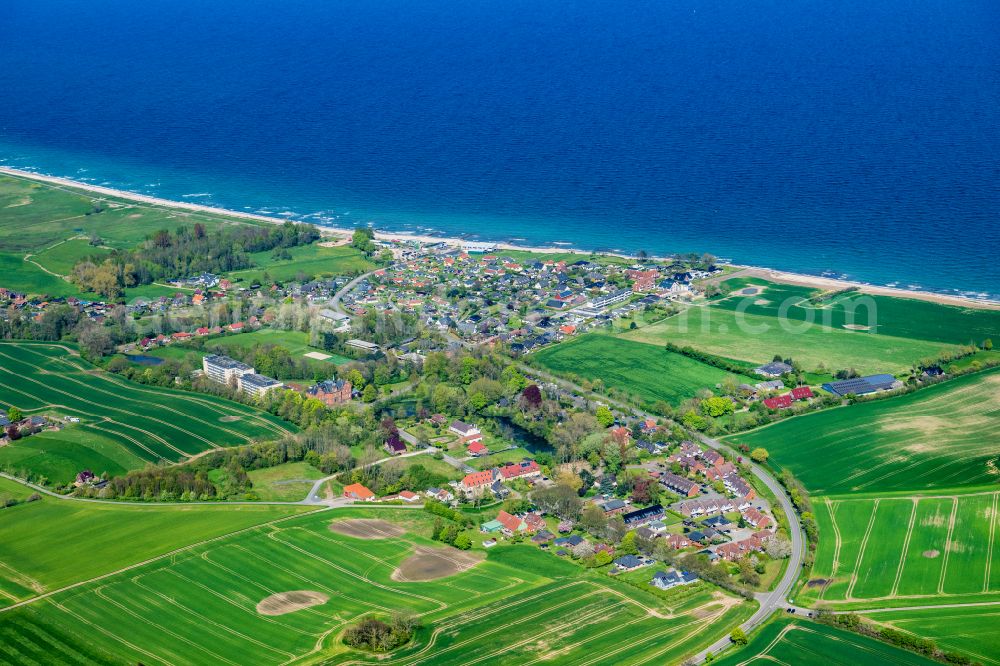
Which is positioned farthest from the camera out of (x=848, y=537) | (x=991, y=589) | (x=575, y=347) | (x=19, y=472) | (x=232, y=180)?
(x=232, y=180)

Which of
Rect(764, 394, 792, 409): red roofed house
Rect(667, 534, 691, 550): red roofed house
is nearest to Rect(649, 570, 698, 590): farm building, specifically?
Rect(667, 534, 691, 550): red roofed house

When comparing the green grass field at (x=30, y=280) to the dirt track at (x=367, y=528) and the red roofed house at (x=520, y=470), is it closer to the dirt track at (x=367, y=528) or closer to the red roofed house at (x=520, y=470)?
the dirt track at (x=367, y=528)

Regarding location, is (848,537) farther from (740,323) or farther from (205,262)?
(205,262)

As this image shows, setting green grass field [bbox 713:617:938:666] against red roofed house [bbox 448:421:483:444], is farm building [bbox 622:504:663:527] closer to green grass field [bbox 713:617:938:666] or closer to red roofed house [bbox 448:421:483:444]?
green grass field [bbox 713:617:938:666]

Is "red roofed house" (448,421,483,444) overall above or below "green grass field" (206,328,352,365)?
below

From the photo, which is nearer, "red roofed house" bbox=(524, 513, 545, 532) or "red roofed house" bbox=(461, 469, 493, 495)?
"red roofed house" bbox=(524, 513, 545, 532)

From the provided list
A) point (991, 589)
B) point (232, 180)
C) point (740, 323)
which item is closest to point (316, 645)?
point (991, 589)

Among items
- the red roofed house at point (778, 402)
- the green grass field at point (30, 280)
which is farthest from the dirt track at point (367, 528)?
the green grass field at point (30, 280)
